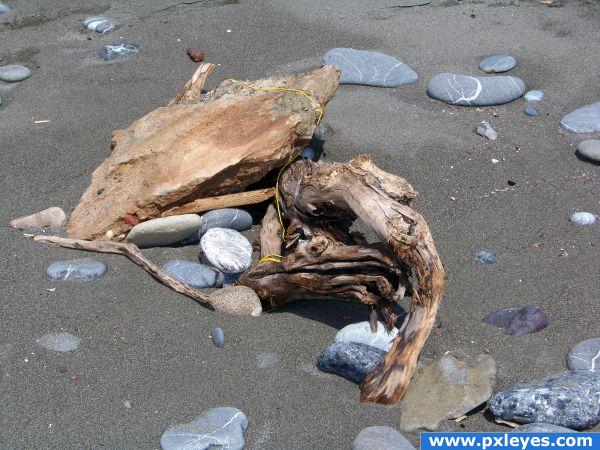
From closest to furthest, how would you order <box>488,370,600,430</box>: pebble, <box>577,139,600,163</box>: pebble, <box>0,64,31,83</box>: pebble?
1. <box>488,370,600,430</box>: pebble
2. <box>577,139,600,163</box>: pebble
3. <box>0,64,31,83</box>: pebble

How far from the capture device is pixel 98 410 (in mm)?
3641

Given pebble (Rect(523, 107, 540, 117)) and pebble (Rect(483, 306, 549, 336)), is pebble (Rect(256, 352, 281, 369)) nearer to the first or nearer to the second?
pebble (Rect(483, 306, 549, 336))

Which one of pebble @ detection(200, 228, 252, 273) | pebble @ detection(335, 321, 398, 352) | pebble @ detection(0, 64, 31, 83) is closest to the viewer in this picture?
pebble @ detection(335, 321, 398, 352)

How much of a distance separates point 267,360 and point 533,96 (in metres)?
3.83

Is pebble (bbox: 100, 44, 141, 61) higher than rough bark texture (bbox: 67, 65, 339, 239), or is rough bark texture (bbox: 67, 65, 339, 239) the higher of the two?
rough bark texture (bbox: 67, 65, 339, 239)

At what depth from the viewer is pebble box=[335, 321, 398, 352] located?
4.18 metres

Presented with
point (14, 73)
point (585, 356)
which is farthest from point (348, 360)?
point (14, 73)

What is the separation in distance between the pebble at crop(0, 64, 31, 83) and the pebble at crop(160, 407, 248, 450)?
415 cm

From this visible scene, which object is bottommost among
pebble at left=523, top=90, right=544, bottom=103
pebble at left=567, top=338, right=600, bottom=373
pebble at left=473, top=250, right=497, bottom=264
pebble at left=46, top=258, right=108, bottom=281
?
pebble at left=473, top=250, right=497, bottom=264

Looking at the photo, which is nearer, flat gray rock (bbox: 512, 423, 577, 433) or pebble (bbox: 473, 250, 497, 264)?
flat gray rock (bbox: 512, 423, 577, 433)

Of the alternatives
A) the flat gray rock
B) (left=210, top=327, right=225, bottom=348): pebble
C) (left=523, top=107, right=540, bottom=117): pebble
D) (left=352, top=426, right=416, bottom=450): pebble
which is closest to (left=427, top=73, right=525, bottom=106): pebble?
(left=523, top=107, right=540, bottom=117): pebble

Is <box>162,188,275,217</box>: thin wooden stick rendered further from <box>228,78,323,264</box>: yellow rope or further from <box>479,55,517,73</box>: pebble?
<box>479,55,517,73</box>: pebble

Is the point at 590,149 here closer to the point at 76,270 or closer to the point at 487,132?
the point at 487,132

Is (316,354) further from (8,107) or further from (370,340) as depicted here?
(8,107)
